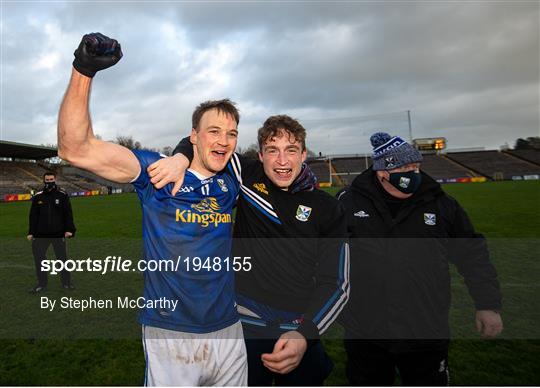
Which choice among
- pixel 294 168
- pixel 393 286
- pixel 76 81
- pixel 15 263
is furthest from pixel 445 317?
pixel 15 263

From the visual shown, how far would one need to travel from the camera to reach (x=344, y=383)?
3.49 metres

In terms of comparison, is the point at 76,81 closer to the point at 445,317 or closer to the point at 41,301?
the point at 445,317

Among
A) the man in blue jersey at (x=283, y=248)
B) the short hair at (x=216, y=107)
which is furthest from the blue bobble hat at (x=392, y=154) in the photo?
the short hair at (x=216, y=107)

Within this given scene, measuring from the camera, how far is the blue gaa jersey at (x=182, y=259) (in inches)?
77.9

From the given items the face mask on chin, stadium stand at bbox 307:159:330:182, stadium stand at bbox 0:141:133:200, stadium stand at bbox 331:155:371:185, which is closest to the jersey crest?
the face mask on chin

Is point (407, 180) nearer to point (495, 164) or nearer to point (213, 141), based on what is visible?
point (213, 141)

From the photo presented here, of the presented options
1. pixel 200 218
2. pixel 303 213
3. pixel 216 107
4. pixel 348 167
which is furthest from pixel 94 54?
pixel 348 167

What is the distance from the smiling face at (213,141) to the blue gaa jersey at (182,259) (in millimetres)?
195

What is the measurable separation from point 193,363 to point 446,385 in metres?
1.92

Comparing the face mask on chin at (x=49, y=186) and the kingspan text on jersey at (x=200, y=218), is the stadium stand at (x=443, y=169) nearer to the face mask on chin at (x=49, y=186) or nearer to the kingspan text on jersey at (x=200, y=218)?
the face mask on chin at (x=49, y=186)

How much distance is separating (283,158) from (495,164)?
212ft

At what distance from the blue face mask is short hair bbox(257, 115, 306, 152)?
86 centimetres

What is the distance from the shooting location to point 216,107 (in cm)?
220

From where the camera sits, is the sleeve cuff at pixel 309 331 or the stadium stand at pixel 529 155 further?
the stadium stand at pixel 529 155
